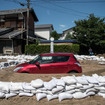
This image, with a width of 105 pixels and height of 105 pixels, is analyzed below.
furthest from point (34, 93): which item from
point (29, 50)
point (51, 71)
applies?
point (29, 50)

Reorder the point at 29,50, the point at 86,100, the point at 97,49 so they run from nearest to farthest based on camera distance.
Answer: the point at 86,100 < the point at 29,50 < the point at 97,49

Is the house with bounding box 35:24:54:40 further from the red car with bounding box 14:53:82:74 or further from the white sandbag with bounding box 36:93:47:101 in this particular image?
the white sandbag with bounding box 36:93:47:101

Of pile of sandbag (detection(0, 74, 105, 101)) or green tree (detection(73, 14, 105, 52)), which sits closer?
pile of sandbag (detection(0, 74, 105, 101))

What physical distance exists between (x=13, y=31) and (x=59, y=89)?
2103 cm

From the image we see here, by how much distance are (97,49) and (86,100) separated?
19.6 m

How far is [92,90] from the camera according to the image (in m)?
3.47

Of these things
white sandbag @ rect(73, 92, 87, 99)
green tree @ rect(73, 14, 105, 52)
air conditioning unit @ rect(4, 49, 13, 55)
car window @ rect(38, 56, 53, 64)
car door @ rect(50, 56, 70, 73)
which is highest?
green tree @ rect(73, 14, 105, 52)

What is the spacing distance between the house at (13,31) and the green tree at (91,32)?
9.94 metres

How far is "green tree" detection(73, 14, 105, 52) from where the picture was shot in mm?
18781

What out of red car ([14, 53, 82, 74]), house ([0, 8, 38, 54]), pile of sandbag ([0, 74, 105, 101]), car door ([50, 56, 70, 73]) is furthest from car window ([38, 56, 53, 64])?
house ([0, 8, 38, 54])

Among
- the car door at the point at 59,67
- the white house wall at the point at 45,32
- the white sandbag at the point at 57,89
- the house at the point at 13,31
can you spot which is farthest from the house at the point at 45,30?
the white sandbag at the point at 57,89

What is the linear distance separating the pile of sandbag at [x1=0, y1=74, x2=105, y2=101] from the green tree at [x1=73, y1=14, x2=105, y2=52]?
53.2ft

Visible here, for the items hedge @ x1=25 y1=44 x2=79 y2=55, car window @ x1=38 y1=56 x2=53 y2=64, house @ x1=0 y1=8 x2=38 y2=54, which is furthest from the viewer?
house @ x1=0 y1=8 x2=38 y2=54

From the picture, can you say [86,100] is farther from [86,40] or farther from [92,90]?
[86,40]
